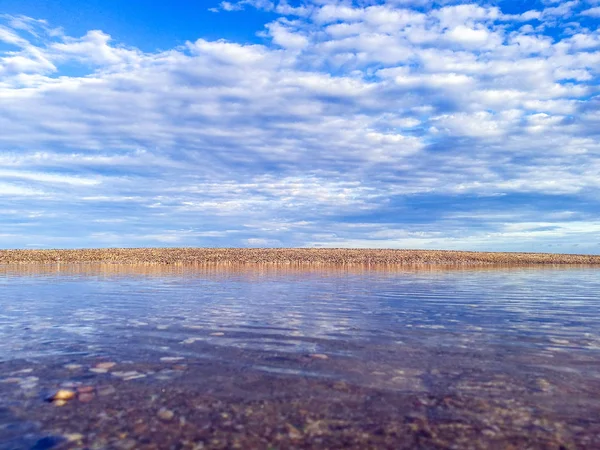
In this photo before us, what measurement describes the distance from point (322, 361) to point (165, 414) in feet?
9.26

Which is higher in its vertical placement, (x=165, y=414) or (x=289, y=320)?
(x=289, y=320)

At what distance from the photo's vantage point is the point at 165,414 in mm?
4992

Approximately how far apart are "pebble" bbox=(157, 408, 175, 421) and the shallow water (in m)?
0.14

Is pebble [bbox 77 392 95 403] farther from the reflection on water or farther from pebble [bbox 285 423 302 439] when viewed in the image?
pebble [bbox 285 423 302 439]

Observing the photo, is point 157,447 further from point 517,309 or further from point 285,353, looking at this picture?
point 517,309

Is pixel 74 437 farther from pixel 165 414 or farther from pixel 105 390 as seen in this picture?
pixel 105 390

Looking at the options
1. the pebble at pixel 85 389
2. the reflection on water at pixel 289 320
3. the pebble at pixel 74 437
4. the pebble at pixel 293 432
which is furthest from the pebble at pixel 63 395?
the pebble at pixel 293 432

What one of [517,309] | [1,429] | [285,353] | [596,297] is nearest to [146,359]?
[285,353]

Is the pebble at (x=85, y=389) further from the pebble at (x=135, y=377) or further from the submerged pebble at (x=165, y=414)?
the submerged pebble at (x=165, y=414)

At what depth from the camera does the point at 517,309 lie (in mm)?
13375

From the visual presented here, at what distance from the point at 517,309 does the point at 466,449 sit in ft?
34.0

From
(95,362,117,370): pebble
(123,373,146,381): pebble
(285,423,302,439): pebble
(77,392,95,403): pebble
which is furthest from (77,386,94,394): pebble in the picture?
(285,423,302,439): pebble

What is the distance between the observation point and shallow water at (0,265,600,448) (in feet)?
15.3

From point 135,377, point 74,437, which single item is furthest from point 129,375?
point 74,437
